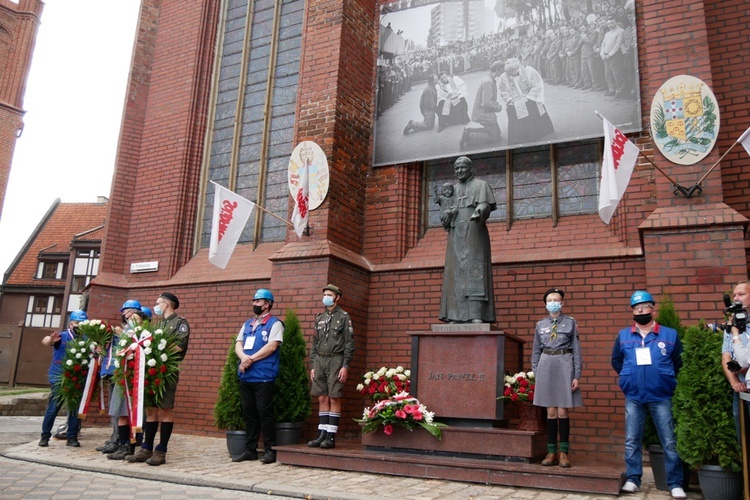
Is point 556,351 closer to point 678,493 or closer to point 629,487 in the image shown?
point 629,487

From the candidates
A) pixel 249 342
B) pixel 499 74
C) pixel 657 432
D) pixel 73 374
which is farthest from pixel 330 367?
pixel 499 74

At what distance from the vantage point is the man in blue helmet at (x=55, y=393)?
7.93 meters

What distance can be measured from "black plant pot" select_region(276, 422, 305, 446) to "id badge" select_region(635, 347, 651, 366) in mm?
3869

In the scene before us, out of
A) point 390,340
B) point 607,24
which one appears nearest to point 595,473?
point 390,340

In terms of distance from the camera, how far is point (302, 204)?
8.80 meters

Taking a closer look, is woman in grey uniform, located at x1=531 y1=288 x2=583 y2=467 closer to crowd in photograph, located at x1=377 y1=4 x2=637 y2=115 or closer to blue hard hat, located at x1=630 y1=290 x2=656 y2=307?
blue hard hat, located at x1=630 y1=290 x2=656 y2=307

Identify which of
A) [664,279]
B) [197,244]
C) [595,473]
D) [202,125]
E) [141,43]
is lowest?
[595,473]

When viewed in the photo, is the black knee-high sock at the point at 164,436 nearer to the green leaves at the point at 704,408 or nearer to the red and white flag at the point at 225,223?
the red and white flag at the point at 225,223

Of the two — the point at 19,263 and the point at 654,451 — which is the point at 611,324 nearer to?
the point at 654,451

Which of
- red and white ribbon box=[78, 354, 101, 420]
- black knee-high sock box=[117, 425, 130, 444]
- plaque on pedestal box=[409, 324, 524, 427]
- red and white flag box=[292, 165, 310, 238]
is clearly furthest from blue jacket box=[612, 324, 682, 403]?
red and white ribbon box=[78, 354, 101, 420]

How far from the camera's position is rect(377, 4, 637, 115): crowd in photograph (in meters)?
8.48

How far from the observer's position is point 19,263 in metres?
33.8

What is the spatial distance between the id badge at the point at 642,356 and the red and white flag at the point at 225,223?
5345 mm

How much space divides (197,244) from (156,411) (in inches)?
194
